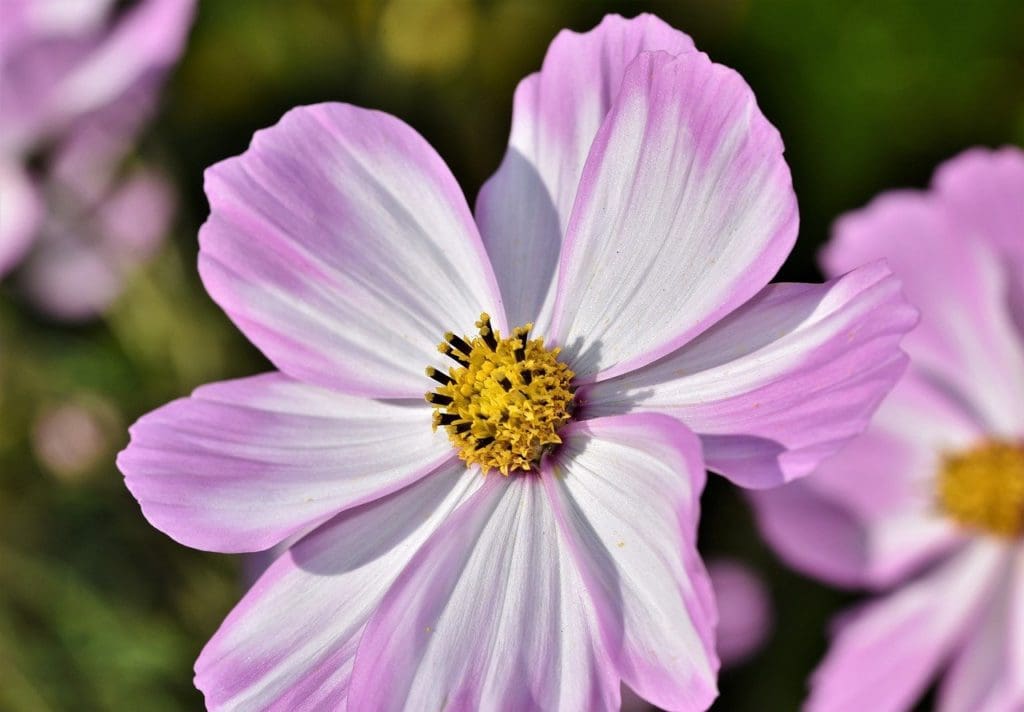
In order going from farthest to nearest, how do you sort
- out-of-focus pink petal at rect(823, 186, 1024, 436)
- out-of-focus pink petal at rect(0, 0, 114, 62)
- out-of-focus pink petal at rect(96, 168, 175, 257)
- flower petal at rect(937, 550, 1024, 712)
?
out-of-focus pink petal at rect(96, 168, 175, 257) < out-of-focus pink petal at rect(0, 0, 114, 62) < out-of-focus pink petal at rect(823, 186, 1024, 436) < flower petal at rect(937, 550, 1024, 712)

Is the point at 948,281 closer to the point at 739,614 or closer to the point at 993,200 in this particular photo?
the point at 993,200

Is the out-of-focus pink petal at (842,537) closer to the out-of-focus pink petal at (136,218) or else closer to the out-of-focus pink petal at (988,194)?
the out-of-focus pink petal at (988,194)

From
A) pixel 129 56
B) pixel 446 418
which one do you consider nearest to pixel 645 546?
pixel 446 418

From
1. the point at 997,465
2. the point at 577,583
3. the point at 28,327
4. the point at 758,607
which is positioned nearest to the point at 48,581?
the point at 28,327

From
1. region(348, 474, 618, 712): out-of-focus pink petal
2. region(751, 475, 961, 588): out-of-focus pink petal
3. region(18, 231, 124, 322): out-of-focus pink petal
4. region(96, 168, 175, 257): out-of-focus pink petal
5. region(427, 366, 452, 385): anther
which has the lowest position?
region(751, 475, 961, 588): out-of-focus pink petal

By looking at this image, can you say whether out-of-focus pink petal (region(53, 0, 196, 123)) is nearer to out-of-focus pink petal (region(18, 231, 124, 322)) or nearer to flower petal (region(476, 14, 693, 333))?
out-of-focus pink petal (region(18, 231, 124, 322))

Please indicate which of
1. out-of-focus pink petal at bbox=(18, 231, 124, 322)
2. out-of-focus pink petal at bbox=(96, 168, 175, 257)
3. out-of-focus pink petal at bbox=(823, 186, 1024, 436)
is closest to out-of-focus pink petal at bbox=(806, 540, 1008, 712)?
out-of-focus pink petal at bbox=(823, 186, 1024, 436)

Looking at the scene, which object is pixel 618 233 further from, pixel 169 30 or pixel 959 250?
pixel 169 30
